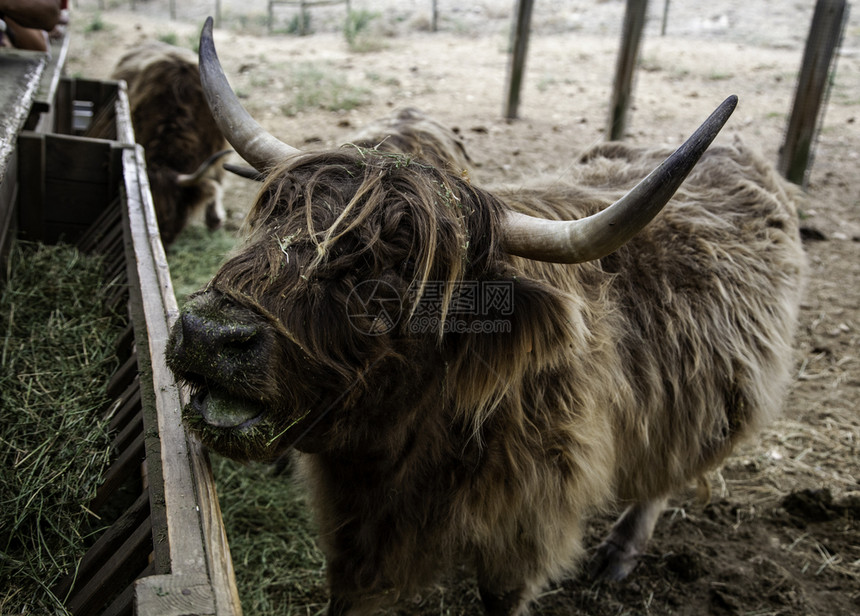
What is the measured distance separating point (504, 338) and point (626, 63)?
6616mm

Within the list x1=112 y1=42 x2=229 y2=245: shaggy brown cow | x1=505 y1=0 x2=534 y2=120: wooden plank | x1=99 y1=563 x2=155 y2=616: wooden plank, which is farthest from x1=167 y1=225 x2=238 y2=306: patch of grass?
x1=505 y1=0 x2=534 y2=120: wooden plank

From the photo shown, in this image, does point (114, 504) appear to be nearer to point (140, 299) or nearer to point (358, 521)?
point (140, 299)

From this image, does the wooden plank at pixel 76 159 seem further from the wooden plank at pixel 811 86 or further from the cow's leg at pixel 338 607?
the wooden plank at pixel 811 86

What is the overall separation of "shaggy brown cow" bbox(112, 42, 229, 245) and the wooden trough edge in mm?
3049

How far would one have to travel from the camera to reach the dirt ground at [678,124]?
3.48 m

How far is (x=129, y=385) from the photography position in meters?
2.75

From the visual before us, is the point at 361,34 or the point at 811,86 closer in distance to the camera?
the point at 811,86

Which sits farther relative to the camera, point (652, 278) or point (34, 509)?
point (652, 278)

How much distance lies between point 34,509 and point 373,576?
1.18 meters

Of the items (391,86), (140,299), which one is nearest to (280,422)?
(140,299)

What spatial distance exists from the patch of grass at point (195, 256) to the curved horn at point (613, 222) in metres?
3.86

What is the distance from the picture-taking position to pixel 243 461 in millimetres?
2008

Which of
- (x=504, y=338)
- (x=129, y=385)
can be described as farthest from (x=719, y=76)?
(x=129, y=385)

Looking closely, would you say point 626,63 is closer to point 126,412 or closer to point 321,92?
point 321,92
